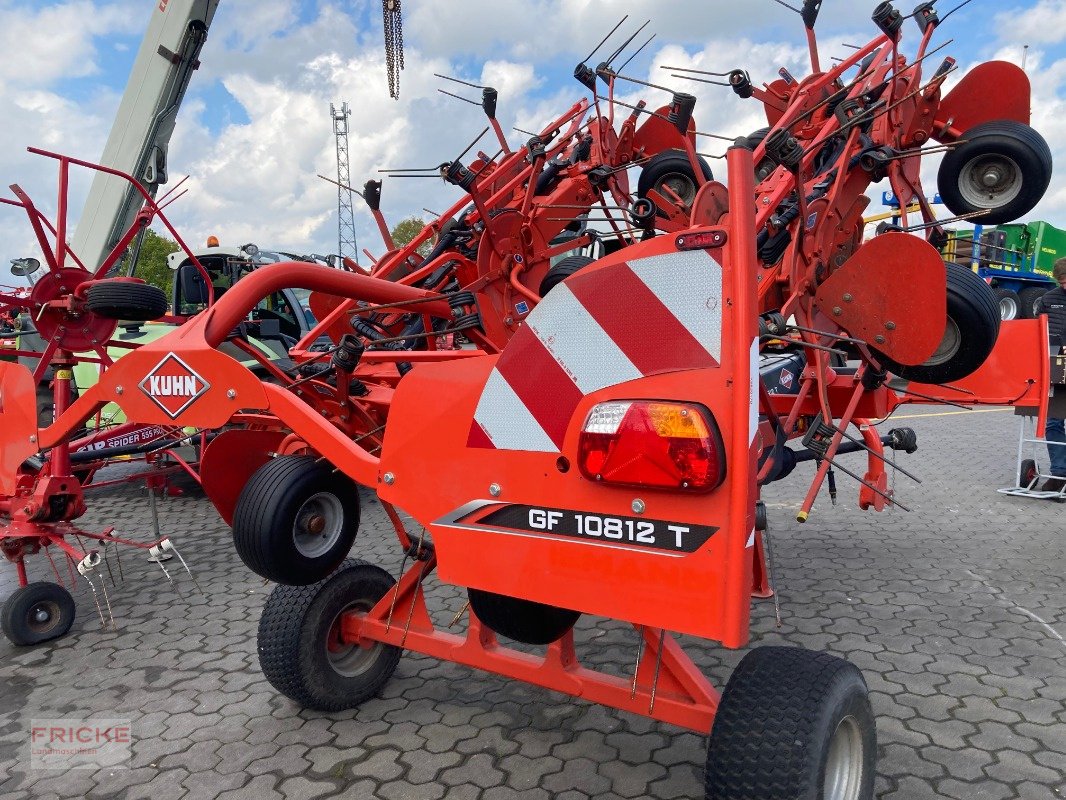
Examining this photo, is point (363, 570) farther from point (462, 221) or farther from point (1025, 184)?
point (1025, 184)

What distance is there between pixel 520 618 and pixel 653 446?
0.94 m

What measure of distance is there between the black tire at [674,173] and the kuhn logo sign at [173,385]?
13.7 feet

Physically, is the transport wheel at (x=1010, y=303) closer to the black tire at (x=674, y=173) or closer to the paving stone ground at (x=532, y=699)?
the paving stone ground at (x=532, y=699)

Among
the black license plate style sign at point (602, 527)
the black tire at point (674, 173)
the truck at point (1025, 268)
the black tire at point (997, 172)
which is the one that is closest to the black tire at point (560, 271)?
the black tire at point (674, 173)

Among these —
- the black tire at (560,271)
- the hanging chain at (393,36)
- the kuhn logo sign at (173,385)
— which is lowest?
the kuhn logo sign at (173,385)

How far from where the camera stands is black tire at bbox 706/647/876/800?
1.74 metres

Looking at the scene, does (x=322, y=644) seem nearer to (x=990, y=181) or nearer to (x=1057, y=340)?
(x=990, y=181)

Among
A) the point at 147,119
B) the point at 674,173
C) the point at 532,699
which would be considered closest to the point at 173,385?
the point at 532,699

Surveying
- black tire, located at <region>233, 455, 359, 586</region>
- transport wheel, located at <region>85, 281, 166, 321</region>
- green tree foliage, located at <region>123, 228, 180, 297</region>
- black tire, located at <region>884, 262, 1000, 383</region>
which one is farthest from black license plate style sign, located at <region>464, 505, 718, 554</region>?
green tree foliage, located at <region>123, 228, 180, 297</region>

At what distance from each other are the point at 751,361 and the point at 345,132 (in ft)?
105

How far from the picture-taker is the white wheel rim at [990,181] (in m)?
3.81

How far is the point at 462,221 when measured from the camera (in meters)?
5.48

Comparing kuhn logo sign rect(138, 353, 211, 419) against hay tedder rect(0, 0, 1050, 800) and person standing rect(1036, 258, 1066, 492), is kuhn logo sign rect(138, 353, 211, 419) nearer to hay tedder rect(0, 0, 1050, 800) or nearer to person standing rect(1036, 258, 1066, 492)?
hay tedder rect(0, 0, 1050, 800)

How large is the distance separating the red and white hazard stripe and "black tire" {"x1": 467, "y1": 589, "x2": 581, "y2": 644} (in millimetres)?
617
